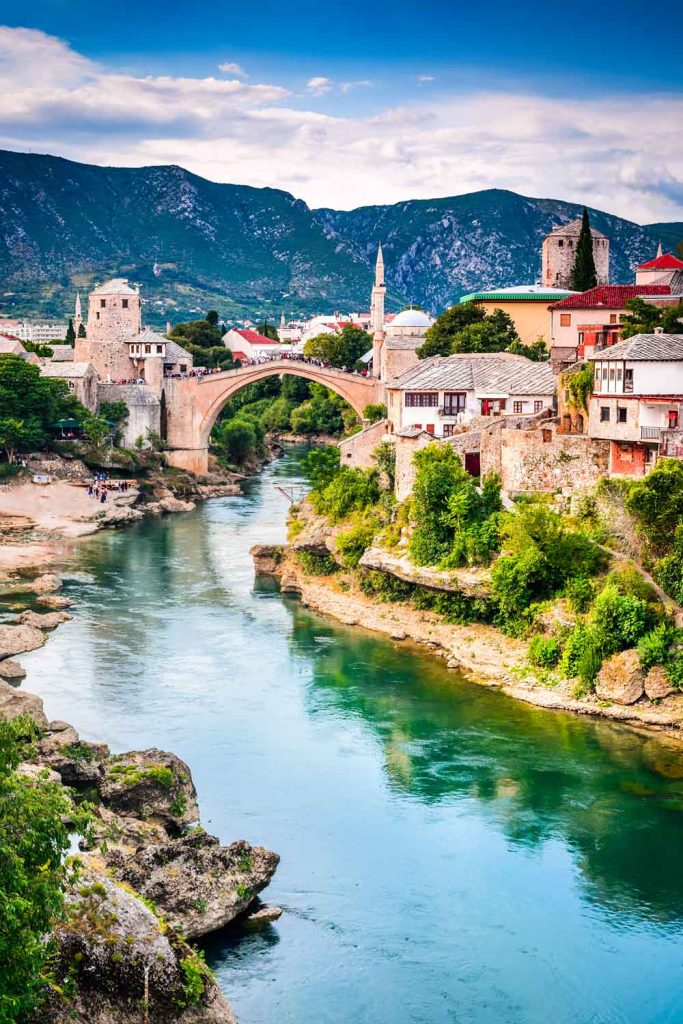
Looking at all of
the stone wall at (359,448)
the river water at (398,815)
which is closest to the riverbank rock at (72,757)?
the river water at (398,815)

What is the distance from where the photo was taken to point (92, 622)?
1406 inches

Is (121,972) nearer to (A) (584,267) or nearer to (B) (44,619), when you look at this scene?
(B) (44,619)

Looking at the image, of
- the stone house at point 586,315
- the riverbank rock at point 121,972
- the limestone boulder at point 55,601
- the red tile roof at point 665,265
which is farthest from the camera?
the red tile roof at point 665,265

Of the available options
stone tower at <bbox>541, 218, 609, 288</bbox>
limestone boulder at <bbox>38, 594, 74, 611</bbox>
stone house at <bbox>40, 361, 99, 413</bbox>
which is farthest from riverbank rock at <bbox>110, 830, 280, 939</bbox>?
stone tower at <bbox>541, 218, 609, 288</bbox>

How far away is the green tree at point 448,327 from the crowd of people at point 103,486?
14.2m

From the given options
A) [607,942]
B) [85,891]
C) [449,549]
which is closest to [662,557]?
[449,549]

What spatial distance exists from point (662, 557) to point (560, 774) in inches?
268

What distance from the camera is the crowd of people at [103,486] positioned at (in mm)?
55625

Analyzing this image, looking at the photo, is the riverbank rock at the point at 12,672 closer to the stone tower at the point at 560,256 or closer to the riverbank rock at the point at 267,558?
the riverbank rock at the point at 267,558

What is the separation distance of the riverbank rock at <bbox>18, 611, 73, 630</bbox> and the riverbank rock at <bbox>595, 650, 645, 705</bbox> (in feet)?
48.5

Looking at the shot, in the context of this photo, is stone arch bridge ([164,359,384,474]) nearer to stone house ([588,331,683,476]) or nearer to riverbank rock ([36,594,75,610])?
riverbank rock ([36,594,75,610])

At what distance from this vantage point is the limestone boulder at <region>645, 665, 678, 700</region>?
27297 millimetres

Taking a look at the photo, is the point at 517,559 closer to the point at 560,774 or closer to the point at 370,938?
the point at 560,774

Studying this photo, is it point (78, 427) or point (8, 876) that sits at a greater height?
point (78, 427)
